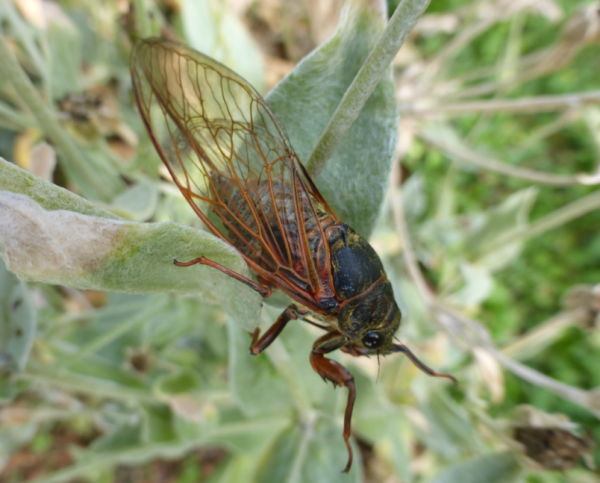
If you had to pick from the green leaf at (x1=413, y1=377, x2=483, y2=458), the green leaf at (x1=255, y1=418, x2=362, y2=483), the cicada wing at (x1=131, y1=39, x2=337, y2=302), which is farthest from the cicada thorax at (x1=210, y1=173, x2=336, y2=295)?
the green leaf at (x1=413, y1=377, x2=483, y2=458)

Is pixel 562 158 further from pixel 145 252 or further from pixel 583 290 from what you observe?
pixel 145 252

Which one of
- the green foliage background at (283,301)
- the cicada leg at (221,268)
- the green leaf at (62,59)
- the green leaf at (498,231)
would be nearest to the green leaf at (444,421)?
the green foliage background at (283,301)

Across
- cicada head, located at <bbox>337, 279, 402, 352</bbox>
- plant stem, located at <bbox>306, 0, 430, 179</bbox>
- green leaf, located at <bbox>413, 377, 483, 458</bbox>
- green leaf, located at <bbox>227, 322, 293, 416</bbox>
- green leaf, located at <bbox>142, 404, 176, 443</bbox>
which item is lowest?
green leaf, located at <bbox>142, 404, 176, 443</bbox>

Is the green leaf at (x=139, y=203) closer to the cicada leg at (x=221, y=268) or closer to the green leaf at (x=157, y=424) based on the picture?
the cicada leg at (x=221, y=268)

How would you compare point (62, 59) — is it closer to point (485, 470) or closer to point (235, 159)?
point (235, 159)

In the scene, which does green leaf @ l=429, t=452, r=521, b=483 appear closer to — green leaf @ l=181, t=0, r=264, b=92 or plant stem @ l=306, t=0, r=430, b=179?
plant stem @ l=306, t=0, r=430, b=179

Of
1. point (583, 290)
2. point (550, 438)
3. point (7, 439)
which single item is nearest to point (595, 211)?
point (583, 290)
